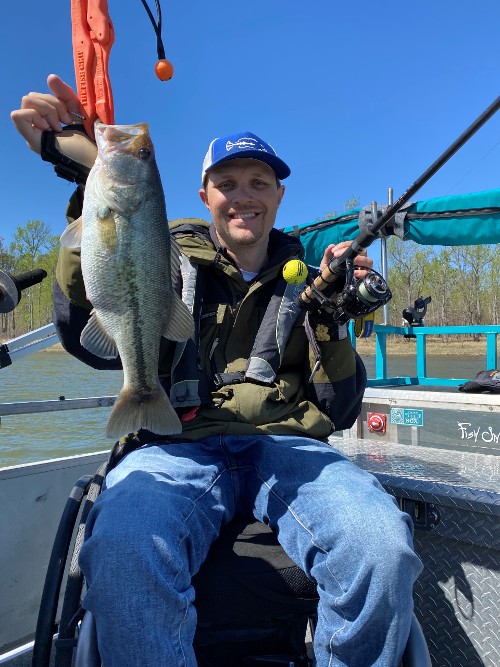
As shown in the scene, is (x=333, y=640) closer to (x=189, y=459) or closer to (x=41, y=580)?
(x=189, y=459)

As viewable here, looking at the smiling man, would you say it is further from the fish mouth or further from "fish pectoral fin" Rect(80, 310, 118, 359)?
"fish pectoral fin" Rect(80, 310, 118, 359)

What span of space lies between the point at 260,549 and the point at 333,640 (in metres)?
0.37

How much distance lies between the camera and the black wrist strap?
6.08ft

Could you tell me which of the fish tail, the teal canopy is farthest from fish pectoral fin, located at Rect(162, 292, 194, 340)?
the teal canopy

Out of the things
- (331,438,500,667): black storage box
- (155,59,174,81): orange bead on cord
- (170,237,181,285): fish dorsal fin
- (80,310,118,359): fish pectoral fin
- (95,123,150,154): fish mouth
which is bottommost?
(331,438,500,667): black storage box

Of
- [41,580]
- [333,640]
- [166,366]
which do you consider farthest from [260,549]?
[41,580]

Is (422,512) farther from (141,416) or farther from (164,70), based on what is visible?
(164,70)

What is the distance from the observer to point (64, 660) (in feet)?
5.21

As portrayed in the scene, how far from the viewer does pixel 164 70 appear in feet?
8.64

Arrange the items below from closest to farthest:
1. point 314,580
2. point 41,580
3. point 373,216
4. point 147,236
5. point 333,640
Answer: point 333,640
point 314,580
point 147,236
point 41,580
point 373,216

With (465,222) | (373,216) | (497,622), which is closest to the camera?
(497,622)

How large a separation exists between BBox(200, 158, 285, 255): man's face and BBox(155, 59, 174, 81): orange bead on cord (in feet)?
1.82

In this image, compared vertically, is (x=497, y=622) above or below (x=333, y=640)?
below

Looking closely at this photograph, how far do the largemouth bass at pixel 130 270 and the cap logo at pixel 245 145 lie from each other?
0.66 meters
